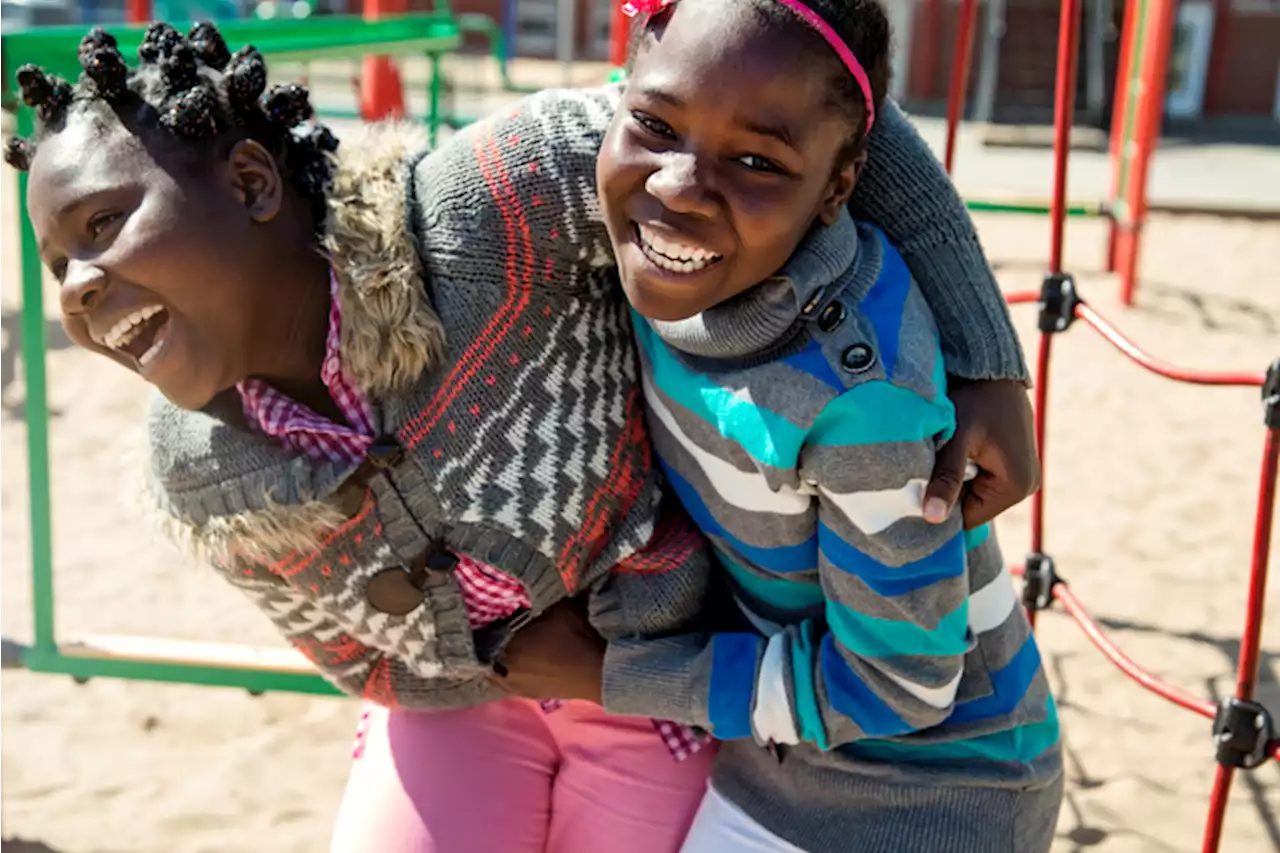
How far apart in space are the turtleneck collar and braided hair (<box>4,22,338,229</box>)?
409mm

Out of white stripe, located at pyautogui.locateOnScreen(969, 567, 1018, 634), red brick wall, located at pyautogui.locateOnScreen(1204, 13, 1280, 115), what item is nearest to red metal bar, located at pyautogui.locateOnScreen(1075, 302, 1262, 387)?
white stripe, located at pyautogui.locateOnScreen(969, 567, 1018, 634)

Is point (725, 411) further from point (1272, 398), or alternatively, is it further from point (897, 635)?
point (1272, 398)

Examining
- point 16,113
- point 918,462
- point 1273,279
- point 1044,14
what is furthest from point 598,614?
point 1044,14

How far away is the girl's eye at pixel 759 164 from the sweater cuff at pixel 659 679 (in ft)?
1.68

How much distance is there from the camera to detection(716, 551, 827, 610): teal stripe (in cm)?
135

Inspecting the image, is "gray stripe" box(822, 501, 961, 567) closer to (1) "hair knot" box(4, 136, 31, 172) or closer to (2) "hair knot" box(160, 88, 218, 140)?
(2) "hair knot" box(160, 88, 218, 140)

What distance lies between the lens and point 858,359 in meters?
1.17

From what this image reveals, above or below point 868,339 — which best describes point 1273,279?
below

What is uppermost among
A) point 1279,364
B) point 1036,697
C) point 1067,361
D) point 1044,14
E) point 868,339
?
point 1044,14

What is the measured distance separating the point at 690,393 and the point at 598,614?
0.29m

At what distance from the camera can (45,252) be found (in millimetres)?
1193

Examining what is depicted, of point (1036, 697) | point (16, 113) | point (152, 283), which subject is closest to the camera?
point (152, 283)

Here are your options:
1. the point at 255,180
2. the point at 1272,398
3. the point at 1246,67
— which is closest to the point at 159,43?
the point at 255,180

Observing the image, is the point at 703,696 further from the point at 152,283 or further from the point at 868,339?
the point at 152,283
